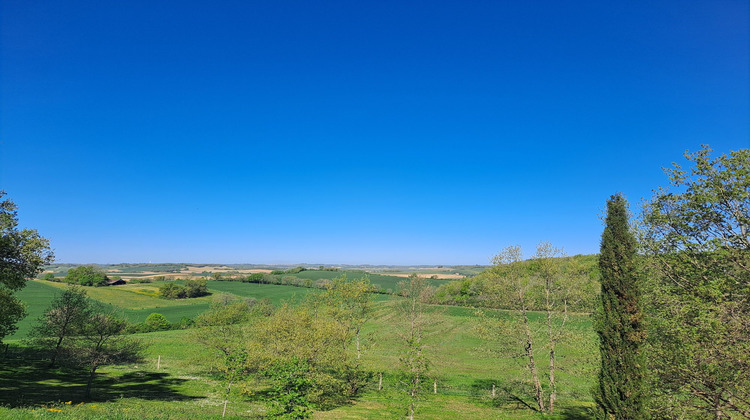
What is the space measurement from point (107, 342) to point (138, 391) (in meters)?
4.51

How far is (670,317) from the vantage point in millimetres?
12695

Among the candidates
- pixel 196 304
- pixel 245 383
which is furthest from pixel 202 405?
pixel 196 304

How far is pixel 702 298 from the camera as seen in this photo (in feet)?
38.7

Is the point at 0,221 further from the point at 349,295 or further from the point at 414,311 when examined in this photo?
the point at 414,311

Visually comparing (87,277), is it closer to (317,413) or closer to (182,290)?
(182,290)

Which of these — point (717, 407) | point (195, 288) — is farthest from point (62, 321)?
point (195, 288)

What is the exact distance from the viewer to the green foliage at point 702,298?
406 inches

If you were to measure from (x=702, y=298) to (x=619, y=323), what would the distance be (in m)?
3.52

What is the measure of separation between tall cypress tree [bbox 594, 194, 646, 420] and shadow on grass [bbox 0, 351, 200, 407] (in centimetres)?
2661

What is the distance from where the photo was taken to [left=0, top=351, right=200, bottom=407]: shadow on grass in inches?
819

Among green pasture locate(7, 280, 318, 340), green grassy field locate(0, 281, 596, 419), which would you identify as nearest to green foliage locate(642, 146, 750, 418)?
green grassy field locate(0, 281, 596, 419)

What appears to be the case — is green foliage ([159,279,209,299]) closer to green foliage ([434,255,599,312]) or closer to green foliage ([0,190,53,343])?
green foliage ([0,190,53,343])

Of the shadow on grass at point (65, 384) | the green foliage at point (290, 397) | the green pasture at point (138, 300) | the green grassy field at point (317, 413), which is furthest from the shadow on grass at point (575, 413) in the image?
the green pasture at point (138, 300)

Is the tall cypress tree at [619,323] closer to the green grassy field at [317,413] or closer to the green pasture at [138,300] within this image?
the green grassy field at [317,413]
